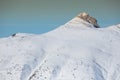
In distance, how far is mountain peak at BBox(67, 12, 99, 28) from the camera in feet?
250

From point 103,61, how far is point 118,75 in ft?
17.0

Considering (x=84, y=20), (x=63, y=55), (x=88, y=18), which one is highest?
(x=63, y=55)

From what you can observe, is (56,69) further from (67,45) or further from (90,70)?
(67,45)

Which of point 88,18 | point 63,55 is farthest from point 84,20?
point 63,55

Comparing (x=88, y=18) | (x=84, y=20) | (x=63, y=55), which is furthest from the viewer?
(x=88, y=18)

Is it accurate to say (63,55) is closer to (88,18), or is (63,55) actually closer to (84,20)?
(84,20)

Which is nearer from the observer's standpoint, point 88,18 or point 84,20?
point 84,20

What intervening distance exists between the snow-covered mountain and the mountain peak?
6310mm

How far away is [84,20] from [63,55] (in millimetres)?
24885

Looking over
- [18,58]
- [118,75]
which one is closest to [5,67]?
[18,58]

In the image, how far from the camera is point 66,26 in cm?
7275

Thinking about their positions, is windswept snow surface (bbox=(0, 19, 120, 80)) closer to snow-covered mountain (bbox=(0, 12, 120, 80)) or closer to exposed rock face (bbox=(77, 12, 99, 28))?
snow-covered mountain (bbox=(0, 12, 120, 80))

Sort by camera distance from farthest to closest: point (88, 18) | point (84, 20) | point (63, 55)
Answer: point (88, 18) < point (84, 20) < point (63, 55)

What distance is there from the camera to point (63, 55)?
5369 centimetres
